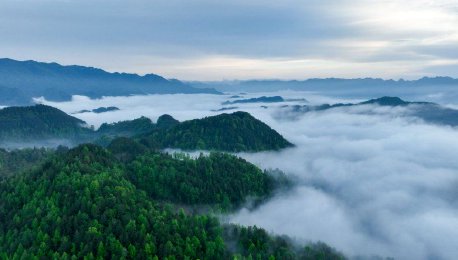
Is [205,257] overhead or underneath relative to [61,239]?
underneath

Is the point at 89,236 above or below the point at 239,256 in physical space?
above

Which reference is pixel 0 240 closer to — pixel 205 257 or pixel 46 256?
pixel 46 256

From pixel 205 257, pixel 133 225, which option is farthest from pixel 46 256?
pixel 205 257

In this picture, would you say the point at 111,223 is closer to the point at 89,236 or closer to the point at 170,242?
the point at 89,236

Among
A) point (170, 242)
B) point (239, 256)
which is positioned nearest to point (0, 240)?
point (170, 242)

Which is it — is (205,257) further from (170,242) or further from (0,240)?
(0,240)

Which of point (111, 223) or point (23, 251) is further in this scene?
point (111, 223)

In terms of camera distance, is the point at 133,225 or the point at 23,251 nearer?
the point at 23,251
